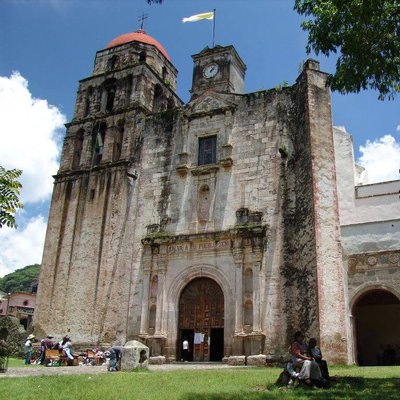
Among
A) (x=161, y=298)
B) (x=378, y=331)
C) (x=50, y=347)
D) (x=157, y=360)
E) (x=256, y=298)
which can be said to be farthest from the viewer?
(x=378, y=331)

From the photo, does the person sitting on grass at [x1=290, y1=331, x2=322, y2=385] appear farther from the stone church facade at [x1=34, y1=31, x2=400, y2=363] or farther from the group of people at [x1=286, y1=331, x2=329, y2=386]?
the stone church facade at [x1=34, y1=31, x2=400, y2=363]

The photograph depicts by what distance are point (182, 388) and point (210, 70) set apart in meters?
16.8

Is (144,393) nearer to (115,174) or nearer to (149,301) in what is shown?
(149,301)

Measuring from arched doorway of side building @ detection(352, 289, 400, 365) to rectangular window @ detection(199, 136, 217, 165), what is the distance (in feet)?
33.8

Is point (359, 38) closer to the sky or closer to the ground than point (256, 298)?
closer to the sky

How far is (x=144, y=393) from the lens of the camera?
7805 millimetres

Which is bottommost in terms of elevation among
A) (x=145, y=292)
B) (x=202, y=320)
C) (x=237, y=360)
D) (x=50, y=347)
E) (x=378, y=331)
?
(x=237, y=360)

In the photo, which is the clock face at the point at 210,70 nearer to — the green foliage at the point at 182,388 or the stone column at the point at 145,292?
the stone column at the point at 145,292

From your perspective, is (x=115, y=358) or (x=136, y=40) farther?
(x=136, y=40)

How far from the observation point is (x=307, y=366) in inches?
346

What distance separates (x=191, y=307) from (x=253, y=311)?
2.73 m

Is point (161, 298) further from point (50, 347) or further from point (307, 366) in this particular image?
point (307, 366)

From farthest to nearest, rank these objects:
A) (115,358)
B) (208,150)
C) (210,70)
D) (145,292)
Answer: (210,70) → (208,150) → (145,292) → (115,358)

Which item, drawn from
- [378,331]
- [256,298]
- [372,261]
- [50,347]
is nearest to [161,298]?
[256,298]
